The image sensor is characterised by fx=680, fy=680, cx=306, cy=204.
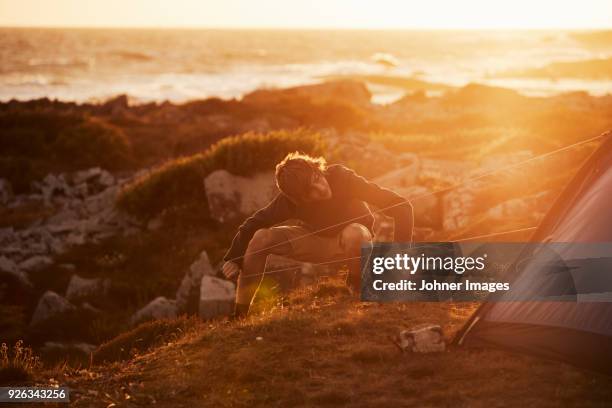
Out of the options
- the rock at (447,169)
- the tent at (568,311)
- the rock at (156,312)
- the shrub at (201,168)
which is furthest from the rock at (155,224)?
the tent at (568,311)

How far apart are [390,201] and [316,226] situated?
849mm

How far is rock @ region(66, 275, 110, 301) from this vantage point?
12.2 m

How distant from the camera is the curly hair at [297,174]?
6855mm

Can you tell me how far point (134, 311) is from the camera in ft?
37.1

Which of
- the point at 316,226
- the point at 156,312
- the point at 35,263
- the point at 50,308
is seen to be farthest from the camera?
the point at 35,263

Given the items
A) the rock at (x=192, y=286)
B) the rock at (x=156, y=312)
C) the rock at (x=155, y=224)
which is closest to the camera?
the rock at (x=156, y=312)

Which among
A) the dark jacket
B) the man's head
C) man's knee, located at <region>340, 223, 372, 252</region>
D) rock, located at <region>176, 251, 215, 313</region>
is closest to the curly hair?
the man's head

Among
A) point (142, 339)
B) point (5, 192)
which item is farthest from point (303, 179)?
point (5, 192)

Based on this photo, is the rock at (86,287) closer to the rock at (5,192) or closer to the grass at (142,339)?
the grass at (142,339)

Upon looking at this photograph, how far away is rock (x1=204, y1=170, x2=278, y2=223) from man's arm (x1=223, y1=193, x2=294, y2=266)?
7135mm

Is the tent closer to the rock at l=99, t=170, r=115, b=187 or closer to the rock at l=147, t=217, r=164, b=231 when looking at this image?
the rock at l=147, t=217, r=164, b=231

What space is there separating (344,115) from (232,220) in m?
17.8

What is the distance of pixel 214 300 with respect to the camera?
991cm

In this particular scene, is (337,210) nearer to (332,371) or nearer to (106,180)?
(332,371)
